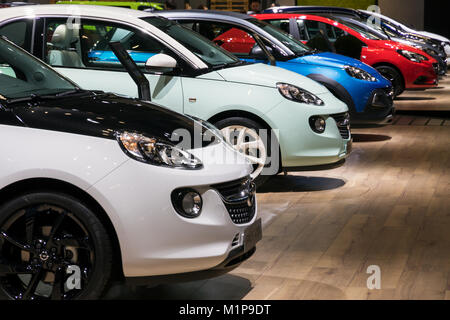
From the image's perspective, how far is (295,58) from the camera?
386 inches

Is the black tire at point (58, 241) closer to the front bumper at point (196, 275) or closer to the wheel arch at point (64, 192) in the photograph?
the wheel arch at point (64, 192)

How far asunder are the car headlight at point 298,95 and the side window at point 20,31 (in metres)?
2.25

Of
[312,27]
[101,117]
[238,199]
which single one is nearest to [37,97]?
[101,117]

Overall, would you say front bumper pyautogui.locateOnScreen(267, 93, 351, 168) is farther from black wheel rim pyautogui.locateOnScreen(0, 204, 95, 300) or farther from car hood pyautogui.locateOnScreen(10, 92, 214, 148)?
black wheel rim pyautogui.locateOnScreen(0, 204, 95, 300)

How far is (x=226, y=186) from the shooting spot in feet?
14.2

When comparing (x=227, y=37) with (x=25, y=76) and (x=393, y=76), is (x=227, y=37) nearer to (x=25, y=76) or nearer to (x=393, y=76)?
(x=25, y=76)

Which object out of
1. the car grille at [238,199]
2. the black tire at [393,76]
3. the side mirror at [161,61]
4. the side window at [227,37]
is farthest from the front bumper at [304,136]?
the black tire at [393,76]

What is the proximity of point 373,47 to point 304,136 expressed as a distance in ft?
26.2

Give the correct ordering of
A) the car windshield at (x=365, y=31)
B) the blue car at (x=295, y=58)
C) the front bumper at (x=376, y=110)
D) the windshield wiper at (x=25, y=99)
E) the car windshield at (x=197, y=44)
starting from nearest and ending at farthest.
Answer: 1. the windshield wiper at (x=25, y=99)
2. the car windshield at (x=197, y=44)
3. the blue car at (x=295, y=58)
4. the front bumper at (x=376, y=110)
5. the car windshield at (x=365, y=31)

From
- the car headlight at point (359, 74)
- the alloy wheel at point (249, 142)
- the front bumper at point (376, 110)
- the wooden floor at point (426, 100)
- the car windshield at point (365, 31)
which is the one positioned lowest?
the wooden floor at point (426, 100)

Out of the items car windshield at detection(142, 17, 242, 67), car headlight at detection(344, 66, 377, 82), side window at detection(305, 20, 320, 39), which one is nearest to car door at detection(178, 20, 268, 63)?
car windshield at detection(142, 17, 242, 67)

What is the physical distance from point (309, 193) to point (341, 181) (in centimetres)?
69

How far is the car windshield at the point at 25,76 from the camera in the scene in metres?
4.97

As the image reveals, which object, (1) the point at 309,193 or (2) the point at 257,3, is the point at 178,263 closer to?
(1) the point at 309,193
